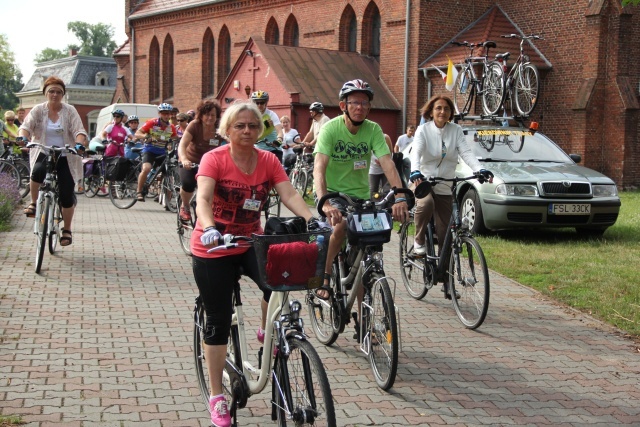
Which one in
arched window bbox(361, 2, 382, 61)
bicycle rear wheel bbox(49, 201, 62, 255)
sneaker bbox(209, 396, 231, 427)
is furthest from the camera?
arched window bbox(361, 2, 382, 61)

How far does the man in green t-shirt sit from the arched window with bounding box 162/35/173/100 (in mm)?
41321

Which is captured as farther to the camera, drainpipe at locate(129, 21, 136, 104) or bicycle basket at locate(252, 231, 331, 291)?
drainpipe at locate(129, 21, 136, 104)

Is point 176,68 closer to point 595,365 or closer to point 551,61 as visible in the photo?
point 551,61

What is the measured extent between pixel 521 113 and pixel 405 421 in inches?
662

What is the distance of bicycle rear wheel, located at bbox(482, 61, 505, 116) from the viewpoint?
69.8ft

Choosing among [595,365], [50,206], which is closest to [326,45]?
[50,206]

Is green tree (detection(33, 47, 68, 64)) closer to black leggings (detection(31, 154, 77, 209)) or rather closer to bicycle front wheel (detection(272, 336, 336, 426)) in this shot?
black leggings (detection(31, 154, 77, 209))

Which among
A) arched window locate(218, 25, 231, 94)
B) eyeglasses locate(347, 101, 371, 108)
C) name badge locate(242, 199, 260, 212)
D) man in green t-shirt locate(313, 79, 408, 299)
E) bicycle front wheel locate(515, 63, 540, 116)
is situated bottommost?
name badge locate(242, 199, 260, 212)

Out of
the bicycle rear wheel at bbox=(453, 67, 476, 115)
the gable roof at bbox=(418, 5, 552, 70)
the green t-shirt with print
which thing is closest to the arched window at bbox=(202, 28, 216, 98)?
the gable roof at bbox=(418, 5, 552, 70)

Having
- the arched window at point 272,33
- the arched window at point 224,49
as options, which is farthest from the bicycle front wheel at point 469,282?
the arched window at point 224,49

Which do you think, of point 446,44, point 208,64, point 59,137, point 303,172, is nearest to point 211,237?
point 59,137

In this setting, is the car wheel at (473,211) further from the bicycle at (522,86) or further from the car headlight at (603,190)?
the bicycle at (522,86)

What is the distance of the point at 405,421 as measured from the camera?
5207 mm

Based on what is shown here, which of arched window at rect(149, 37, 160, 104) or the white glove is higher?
arched window at rect(149, 37, 160, 104)
